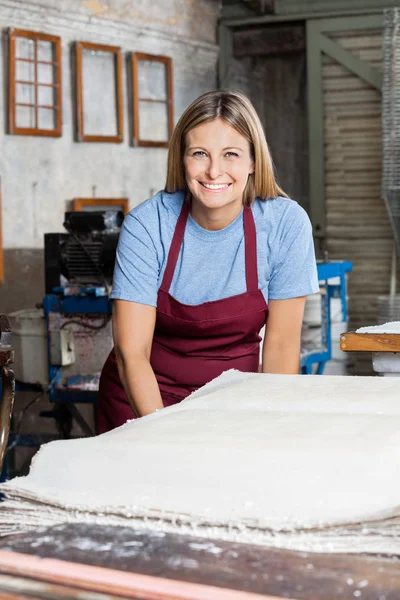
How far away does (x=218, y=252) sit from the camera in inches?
94.7

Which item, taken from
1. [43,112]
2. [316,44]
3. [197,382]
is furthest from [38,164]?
[197,382]

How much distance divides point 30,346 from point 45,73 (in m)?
3.37

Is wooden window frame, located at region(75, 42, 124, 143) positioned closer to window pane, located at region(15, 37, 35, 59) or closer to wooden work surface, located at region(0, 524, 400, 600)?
window pane, located at region(15, 37, 35, 59)

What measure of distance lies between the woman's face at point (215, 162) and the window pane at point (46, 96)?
571 cm

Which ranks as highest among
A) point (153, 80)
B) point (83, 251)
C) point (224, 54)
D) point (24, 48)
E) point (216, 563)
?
point (224, 54)

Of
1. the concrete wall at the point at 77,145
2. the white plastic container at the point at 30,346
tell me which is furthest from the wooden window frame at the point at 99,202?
the white plastic container at the point at 30,346

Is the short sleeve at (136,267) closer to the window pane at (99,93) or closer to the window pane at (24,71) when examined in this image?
the window pane at (24,71)

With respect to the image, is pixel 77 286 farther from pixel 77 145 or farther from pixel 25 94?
pixel 77 145

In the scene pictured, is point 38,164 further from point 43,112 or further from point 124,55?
point 124,55

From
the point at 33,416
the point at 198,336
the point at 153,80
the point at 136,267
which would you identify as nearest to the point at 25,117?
the point at 153,80

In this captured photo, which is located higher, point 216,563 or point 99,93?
point 99,93

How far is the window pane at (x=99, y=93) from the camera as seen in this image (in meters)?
8.11

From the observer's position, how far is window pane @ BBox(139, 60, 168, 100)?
8.57 meters

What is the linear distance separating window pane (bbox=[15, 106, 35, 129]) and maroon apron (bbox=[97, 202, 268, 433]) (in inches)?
205
